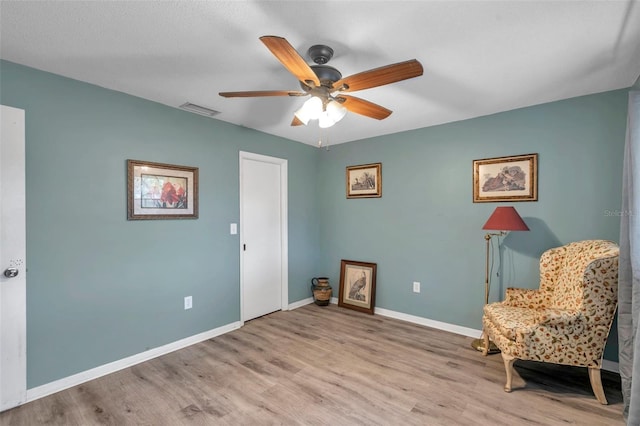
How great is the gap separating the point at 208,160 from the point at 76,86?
1.19m

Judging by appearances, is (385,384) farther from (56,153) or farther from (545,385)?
(56,153)

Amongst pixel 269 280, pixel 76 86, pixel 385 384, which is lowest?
pixel 385 384

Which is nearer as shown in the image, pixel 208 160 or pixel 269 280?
pixel 208 160

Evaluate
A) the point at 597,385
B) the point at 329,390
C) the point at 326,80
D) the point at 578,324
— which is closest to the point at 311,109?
the point at 326,80

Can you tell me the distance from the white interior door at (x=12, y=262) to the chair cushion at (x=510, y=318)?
3.40m

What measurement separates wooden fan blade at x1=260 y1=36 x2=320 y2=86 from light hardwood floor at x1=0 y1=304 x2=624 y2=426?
210cm

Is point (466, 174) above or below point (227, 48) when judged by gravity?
below

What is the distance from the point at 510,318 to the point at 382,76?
206 cm

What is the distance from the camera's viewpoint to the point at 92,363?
2.41 m

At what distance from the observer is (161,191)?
2.84m

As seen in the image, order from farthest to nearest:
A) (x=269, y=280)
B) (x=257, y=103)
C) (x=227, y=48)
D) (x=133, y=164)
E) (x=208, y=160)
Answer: (x=269, y=280) → (x=208, y=160) → (x=257, y=103) → (x=133, y=164) → (x=227, y=48)

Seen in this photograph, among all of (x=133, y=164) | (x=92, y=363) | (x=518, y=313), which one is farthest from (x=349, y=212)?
(x=92, y=363)

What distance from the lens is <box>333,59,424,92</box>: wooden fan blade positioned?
1.55 m

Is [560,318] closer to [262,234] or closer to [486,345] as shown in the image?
[486,345]
